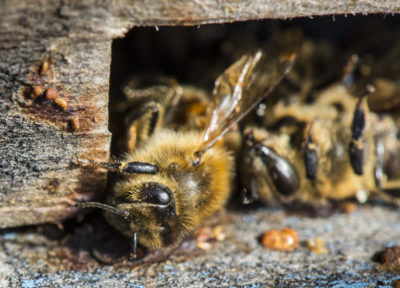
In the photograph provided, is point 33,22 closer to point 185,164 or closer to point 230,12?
point 230,12

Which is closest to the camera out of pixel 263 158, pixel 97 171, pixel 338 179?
pixel 97 171

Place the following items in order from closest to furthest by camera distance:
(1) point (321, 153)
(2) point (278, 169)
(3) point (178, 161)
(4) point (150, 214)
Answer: (4) point (150, 214) < (3) point (178, 161) < (2) point (278, 169) < (1) point (321, 153)

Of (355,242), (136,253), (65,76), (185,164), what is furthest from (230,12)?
(355,242)

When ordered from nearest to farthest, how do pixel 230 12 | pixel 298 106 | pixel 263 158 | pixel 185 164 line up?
pixel 230 12, pixel 185 164, pixel 263 158, pixel 298 106

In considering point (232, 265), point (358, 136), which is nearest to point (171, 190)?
point (232, 265)

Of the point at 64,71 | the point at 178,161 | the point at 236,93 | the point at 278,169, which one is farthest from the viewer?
the point at 278,169

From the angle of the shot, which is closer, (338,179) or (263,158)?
(263,158)

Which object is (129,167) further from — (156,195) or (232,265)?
(232,265)
